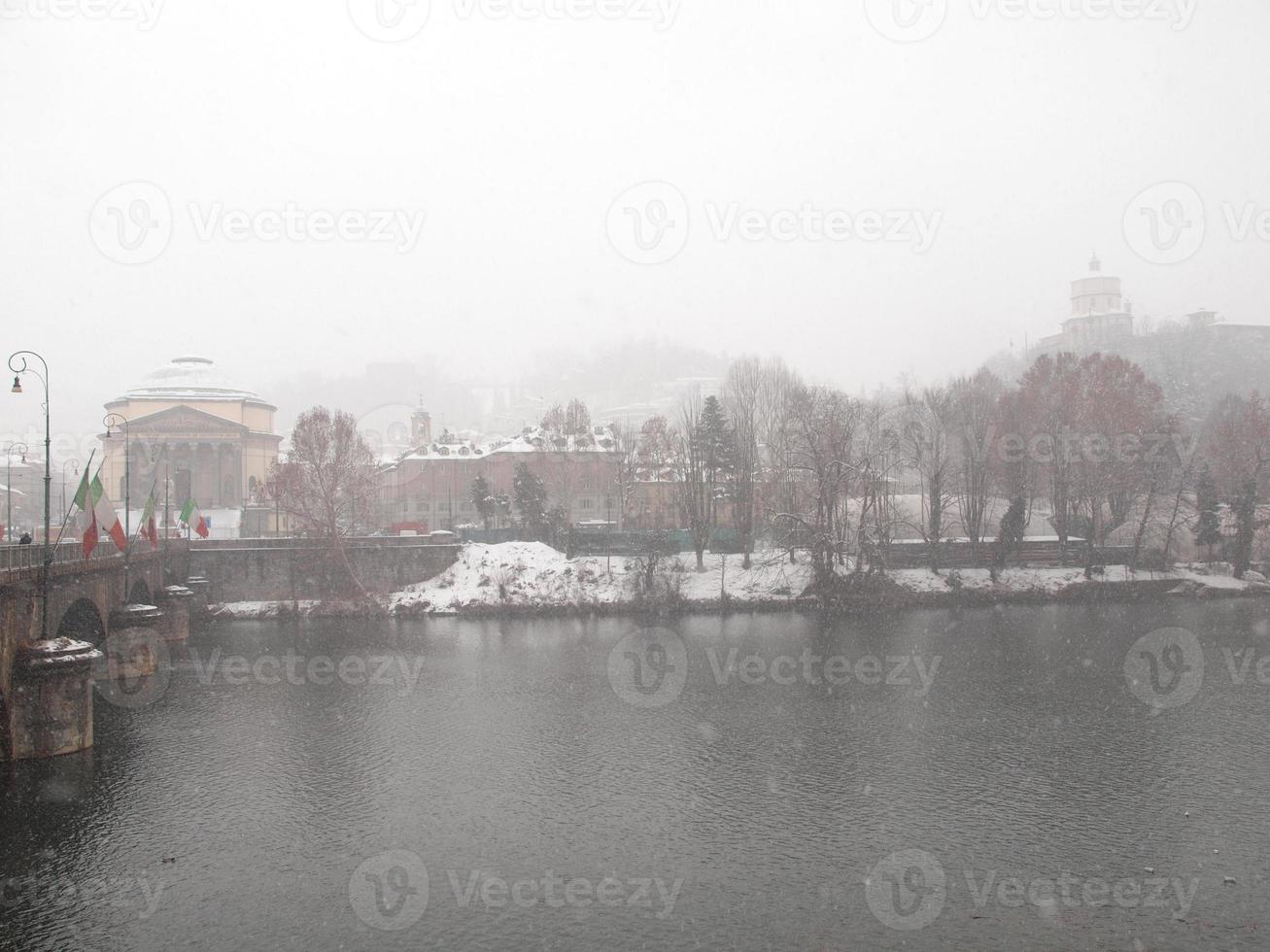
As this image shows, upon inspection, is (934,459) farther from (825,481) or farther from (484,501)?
(484,501)

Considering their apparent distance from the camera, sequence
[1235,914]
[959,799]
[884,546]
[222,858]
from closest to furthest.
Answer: [1235,914] < [222,858] < [959,799] < [884,546]

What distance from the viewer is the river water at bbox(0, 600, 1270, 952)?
46.2 feet

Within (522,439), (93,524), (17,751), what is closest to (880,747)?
(17,751)

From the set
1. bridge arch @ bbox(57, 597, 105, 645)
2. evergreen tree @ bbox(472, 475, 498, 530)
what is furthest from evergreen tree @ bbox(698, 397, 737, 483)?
bridge arch @ bbox(57, 597, 105, 645)

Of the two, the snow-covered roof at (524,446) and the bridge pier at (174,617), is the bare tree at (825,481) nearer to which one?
the snow-covered roof at (524,446)

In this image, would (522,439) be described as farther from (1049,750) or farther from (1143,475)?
(1049,750)

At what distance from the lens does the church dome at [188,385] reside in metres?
83.3

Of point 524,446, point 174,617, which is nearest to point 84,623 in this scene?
point 174,617

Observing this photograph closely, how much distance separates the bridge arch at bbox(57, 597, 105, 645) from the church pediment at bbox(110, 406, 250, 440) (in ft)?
162

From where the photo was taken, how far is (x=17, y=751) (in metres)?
20.6

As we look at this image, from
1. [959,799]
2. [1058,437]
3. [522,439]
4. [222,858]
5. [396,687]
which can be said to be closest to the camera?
[222,858]

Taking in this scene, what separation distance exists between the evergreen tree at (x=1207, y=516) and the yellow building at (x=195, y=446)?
203ft

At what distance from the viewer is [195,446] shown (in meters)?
77.2

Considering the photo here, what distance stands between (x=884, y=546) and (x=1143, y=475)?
52.5ft
